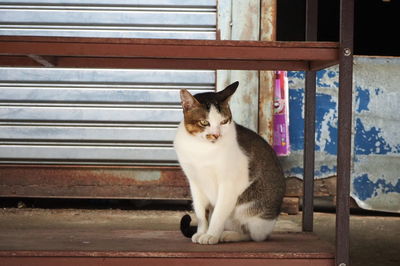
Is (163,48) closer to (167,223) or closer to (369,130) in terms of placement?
(167,223)

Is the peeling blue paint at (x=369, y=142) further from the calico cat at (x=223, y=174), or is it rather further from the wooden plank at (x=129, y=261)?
the wooden plank at (x=129, y=261)

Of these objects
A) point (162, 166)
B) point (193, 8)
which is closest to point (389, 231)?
point (162, 166)

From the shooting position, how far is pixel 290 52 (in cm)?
254

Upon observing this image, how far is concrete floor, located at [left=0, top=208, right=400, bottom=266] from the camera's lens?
4.35 metres

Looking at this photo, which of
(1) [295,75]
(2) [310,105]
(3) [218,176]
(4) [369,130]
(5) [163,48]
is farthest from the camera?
(4) [369,130]

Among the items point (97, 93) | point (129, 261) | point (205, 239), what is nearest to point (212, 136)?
point (205, 239)

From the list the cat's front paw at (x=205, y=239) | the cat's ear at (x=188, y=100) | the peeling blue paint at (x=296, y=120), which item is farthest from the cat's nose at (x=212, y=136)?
the peeling blue paint at (x=296, y=120)

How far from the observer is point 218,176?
2.99 meters

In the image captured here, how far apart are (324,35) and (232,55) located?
18.8ft

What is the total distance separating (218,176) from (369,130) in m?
3.22

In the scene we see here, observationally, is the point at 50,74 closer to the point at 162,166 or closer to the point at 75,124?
the point at 75,124

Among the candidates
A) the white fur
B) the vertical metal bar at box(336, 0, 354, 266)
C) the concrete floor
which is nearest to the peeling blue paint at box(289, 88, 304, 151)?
the concrete floor

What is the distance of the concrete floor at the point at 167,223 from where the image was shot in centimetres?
435

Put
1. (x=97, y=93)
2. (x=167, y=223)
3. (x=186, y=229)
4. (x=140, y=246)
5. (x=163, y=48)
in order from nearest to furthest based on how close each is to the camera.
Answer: (x=163, y=48) → (x=140, y=246) → (x=186, y=229) → (x=167, y=223) → (x=97, y=93)
